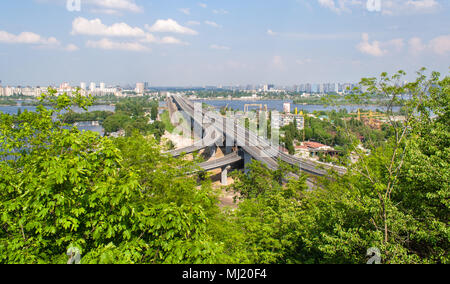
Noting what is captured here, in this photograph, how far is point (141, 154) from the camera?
9477 mm

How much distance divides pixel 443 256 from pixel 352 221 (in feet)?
4.89

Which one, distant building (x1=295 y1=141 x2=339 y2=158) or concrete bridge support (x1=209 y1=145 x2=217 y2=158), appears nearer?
distant building (x1=295 y1=141 x2=339 y2=158)

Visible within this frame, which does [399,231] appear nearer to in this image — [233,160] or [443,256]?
[443,256]

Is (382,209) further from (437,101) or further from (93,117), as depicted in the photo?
(93,117)

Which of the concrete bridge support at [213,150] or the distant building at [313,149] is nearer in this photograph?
the distant building at [313,149]

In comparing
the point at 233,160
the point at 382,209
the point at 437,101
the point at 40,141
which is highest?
the point at 437,101

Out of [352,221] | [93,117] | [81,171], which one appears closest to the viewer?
[81,171]

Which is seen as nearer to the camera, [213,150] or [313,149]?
[213,150]

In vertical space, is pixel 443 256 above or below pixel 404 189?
below

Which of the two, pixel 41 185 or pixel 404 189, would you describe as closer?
pixel 41 185
